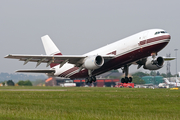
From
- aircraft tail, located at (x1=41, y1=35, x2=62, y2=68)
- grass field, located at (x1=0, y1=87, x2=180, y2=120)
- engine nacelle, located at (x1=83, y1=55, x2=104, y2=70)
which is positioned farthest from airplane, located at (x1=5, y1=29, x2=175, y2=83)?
grass field, located at (x1=0, y1=87, x2=180, y2=120)

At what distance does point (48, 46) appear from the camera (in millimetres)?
52406

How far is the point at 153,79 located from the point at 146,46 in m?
79.8

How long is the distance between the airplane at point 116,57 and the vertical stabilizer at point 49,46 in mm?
3527

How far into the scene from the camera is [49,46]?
2056 inches

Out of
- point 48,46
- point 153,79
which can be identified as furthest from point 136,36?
point 153,79

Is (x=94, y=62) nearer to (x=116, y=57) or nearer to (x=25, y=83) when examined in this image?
(x=116, y=57)

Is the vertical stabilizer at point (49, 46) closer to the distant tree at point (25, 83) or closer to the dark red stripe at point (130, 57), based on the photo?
the dark red stripe at point (130, 57)

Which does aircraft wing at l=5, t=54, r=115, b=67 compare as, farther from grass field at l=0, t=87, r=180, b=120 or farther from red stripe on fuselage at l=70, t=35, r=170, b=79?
grass field at l=0, t=87, r=180, b=120

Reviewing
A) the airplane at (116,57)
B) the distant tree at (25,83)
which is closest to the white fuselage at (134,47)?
the airplane at (116,57)

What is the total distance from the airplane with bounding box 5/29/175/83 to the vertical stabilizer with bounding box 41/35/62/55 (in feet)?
11.6

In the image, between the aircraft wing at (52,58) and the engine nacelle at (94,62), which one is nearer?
the aircraft wing at (52,58)

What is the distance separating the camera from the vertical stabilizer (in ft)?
169

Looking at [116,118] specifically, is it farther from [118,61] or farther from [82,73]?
[82,73]

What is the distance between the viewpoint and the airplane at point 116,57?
3722cm
